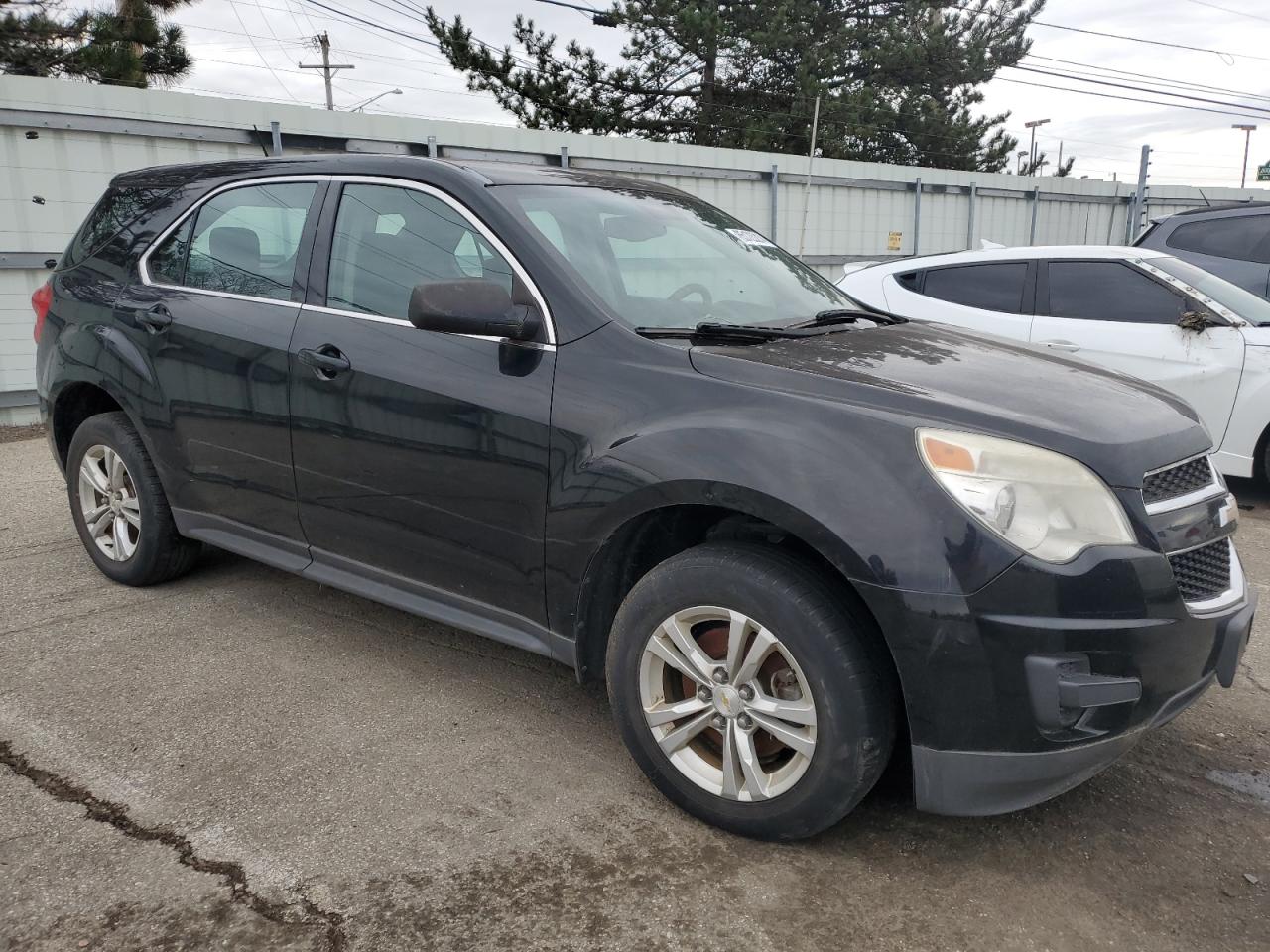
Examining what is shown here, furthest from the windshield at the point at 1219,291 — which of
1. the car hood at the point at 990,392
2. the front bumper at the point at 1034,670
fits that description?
the front bumper at the point at 1034,670

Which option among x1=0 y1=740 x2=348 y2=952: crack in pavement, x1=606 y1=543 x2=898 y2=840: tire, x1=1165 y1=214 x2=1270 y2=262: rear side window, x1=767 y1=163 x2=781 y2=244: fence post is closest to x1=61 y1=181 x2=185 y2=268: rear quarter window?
x1=0 y1=740 x2=348 y2=952: crack in pavement

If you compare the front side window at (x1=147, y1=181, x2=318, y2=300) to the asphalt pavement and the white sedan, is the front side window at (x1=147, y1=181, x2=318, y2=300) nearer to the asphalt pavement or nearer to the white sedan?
the asphalt pavement

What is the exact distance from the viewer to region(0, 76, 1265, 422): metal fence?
847 centimetres

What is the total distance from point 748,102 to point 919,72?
16.8ft

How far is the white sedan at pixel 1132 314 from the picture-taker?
611 cm

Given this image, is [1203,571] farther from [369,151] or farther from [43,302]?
[369,151]

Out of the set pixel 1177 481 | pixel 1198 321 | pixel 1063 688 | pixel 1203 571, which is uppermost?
pixel 1198 321

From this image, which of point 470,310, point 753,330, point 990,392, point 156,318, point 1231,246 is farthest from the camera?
point 1231,246

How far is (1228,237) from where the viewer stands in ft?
27.1

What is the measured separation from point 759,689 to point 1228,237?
7714 mm

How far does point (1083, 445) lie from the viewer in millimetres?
2381

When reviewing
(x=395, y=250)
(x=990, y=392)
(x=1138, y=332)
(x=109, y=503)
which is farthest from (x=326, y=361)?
(x=1138, y=332)

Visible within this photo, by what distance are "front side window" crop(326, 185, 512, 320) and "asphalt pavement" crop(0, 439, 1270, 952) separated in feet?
4.43

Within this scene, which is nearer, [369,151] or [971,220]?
[369,151]
